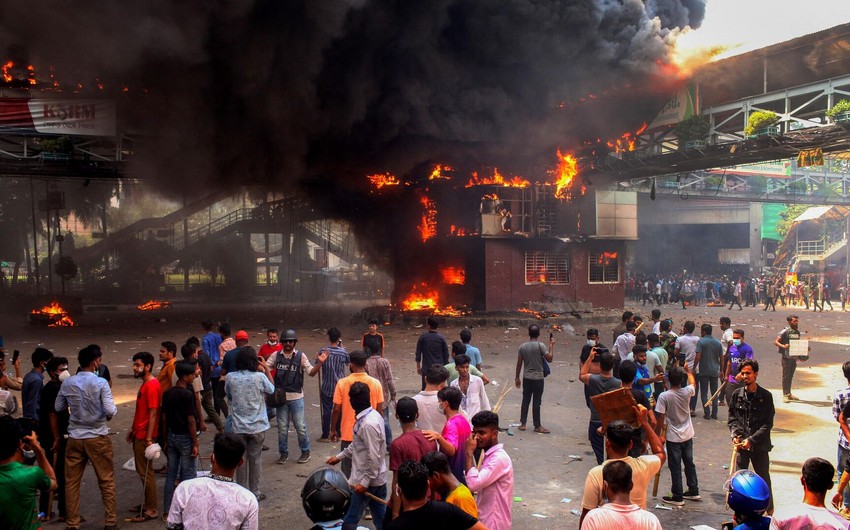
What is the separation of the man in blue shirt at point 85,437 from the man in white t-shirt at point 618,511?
13.5 ft

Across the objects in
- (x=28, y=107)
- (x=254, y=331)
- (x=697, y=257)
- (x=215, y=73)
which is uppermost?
(x=215, y=73)

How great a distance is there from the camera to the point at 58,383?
18.5ft

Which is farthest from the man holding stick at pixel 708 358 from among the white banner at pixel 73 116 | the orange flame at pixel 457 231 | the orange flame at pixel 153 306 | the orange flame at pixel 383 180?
the orange flame at pixel 153 306

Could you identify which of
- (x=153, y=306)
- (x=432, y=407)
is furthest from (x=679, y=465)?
(x=153, y=306)

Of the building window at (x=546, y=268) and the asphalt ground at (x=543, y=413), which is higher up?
the building window at (x=546, y=268)

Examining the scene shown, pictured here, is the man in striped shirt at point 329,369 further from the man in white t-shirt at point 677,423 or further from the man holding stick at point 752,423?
the man holding stick at point 752,423

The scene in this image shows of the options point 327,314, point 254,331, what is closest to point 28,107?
point 254,331

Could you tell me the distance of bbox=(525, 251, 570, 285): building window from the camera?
23.9 meters

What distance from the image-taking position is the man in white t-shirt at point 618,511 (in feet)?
10.2

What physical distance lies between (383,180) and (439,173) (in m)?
2.22

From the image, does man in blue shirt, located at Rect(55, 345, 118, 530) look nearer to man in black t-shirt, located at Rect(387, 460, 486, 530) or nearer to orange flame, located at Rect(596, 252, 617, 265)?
man in black t-shirt, located at Rect(387, 460, 486, 530)

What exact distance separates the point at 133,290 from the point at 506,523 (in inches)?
1363

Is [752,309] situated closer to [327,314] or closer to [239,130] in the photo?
[327,314]

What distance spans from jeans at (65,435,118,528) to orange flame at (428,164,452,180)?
63.2 feet
